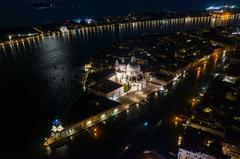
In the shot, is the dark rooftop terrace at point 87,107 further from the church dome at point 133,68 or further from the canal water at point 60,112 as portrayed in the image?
the church dome at point 133,68

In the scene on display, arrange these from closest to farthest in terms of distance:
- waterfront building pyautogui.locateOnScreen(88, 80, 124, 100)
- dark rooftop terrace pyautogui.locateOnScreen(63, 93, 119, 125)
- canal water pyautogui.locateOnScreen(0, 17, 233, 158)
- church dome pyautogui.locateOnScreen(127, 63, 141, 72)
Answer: canal water pyautogui.locateOnScreen(0, 17, 233, 158) < dark rooftop terrace pyautogui.locateOnScreen(63, 93, 119, 125) < waterfront building pyautogui.locateOnScreen(88, 80, 124, 100) < church dome pyautogui.locateOnScreen(127, 63, 141, 72)

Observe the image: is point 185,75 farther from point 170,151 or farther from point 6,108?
point 6,108

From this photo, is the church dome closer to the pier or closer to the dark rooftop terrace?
the pier

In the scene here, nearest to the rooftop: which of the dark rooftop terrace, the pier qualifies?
the dark rooftop terrace

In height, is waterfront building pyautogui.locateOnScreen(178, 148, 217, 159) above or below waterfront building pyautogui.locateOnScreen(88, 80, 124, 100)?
below

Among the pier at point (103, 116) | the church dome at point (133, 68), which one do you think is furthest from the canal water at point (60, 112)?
the church dome at point (133, 68)
